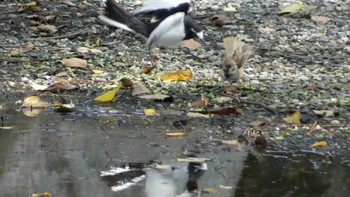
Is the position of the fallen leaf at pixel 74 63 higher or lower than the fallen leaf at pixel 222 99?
lower

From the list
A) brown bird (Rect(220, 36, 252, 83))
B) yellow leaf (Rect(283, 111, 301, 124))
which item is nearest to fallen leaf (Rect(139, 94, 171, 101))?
brown bird (Rect(220, 36, 252, 83))

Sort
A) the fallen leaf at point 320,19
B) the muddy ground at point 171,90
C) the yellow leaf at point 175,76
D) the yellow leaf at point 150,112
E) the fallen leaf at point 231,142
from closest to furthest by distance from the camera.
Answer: the muddy ground at point 171,90, the fallen leaf at point 231,142, the yellow leaf at point 150,112, the yellow leaf at point 175,76, the fallen leaf at point 320,19

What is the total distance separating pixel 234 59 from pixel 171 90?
0.68 meters

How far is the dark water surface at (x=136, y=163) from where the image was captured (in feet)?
15.0

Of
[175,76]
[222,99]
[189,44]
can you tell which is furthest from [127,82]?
[189,44]

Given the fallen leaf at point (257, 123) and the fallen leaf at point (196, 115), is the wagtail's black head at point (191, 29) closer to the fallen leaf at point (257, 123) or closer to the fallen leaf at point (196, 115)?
the fallen leaf at point (196, 115)

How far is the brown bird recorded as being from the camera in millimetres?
7105

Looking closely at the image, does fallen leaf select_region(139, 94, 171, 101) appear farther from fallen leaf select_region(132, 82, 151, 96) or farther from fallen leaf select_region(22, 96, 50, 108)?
fallen leaf select_region(22, 96, 50, 108)

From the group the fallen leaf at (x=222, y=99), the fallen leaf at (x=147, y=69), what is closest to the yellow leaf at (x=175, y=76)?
the fallen leaf at (x=147, y=69)

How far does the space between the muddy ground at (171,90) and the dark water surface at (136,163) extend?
0.04 feet

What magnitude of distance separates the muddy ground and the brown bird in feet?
0.41

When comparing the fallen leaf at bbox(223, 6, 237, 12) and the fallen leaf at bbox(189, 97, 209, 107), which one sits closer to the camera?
the fallen leaf at bbox(189, 97, 209, 107)

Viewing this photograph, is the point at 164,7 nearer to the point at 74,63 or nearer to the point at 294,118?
the point at 74,63

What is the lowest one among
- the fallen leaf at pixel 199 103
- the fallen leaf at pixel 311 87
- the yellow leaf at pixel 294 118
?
the fallen leaf at pixel 311 87
